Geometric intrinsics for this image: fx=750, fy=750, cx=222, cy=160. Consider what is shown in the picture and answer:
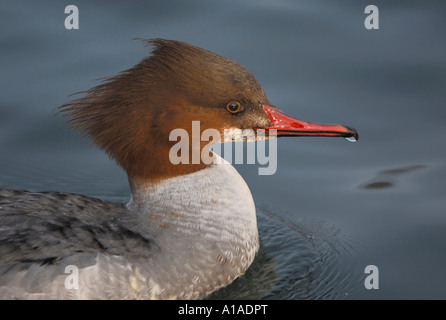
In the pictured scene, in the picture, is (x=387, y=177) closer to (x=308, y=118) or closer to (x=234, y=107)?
(x=308, y=118)

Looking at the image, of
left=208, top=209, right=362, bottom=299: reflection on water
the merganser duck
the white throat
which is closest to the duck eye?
the merganser duck

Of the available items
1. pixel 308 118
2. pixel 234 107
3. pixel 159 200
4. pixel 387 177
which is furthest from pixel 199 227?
pixel 308 118

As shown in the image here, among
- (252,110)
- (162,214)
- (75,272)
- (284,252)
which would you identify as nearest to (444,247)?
(284,252)

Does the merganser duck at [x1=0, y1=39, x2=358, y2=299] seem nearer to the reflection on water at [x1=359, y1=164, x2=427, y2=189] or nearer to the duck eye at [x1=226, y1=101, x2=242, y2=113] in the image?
the duck eye at [x1=226, y1=101, x2=242, y2=113]

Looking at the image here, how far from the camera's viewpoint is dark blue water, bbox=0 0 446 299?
5405mm

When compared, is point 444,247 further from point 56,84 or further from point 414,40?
point 56,84

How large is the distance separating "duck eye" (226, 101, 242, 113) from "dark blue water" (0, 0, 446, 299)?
44.3 inches

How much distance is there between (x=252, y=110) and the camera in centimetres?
497

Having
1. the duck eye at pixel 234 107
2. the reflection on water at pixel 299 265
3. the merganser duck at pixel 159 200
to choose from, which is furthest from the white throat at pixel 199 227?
the duck eye at pixel 234 107

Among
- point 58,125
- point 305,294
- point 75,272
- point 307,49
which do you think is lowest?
point 305,294

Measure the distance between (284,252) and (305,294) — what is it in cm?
58

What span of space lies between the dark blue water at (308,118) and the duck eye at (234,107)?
44.3 inches
